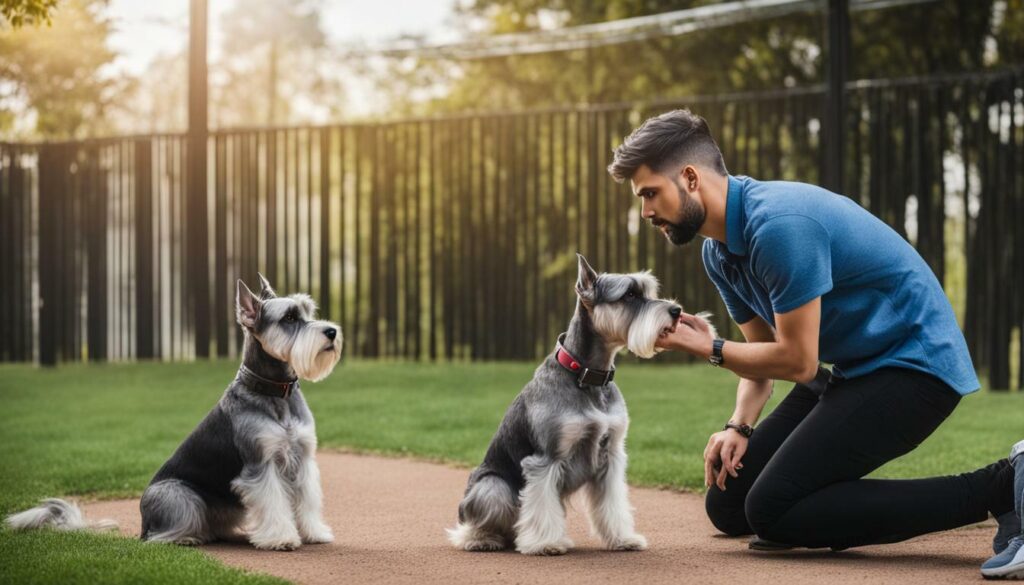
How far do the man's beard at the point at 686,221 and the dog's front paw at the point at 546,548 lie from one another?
1.48 metres

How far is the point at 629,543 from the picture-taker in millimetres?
5684

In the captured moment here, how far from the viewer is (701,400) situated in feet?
37.7

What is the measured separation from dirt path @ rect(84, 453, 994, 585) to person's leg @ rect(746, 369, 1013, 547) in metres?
0.18

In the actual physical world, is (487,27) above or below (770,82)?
above

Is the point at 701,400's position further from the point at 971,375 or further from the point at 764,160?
the point at 971,375

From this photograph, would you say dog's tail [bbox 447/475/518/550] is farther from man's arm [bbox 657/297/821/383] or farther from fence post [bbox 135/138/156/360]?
fence post [bbox 135/138/156/360]

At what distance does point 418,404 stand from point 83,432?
3043 mm

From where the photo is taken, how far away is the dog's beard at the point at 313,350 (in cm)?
563

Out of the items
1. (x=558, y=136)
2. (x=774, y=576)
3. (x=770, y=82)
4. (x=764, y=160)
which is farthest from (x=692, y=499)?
(x=770, y=82)

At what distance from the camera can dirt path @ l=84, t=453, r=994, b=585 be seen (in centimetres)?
506

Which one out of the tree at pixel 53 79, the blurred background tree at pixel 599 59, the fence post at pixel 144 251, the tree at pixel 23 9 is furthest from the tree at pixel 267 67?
the tree at pixel 23 9

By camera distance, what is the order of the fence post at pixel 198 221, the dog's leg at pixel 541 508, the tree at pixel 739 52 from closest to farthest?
1. the dog's leg at pixel 541 508
2. the fence post at pixel 198 221
3. the tree at pixel 739 52

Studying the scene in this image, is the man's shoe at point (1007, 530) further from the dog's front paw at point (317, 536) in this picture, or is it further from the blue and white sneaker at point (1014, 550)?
the dog's front paw at point (317, 536)

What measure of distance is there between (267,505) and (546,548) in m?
1.30
